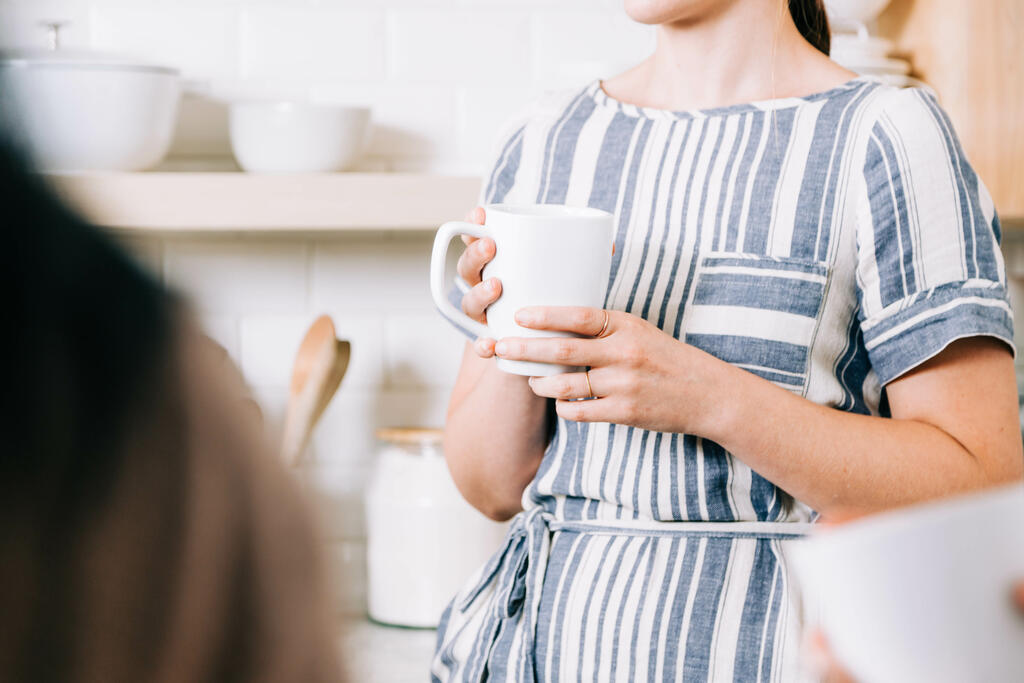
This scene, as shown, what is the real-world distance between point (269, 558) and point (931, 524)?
0.17 metres

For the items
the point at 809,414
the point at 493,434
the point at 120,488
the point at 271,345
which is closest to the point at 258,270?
the point at 271,345

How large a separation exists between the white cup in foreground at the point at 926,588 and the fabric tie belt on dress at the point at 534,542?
55 centimetres

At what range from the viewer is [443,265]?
28.2 inches

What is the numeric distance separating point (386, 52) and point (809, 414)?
98 centimetres

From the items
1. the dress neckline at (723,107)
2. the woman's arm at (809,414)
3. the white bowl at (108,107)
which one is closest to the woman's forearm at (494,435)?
the woman's arm at (809,414)

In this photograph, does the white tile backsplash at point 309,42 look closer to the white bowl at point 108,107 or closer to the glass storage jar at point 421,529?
the white bowl at point 108,107

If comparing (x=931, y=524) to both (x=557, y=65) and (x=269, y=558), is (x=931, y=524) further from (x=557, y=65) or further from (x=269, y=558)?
(x=557, y=65)

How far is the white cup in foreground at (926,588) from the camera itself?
10.2 inches

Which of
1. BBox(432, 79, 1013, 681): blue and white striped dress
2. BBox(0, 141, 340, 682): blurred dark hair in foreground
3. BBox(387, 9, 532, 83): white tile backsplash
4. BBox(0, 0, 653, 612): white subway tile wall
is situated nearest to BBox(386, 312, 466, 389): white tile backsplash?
BBox(0, 0, 653, 612): white subway tile wall

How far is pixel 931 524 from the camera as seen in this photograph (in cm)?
26

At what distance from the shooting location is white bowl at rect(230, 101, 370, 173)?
4.40 feet

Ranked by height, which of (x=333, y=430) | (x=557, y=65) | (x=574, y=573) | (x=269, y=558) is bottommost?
(x=333, y=430)

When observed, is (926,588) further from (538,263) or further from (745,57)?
(745,57)

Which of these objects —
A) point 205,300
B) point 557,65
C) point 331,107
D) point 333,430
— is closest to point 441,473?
point 333,430
